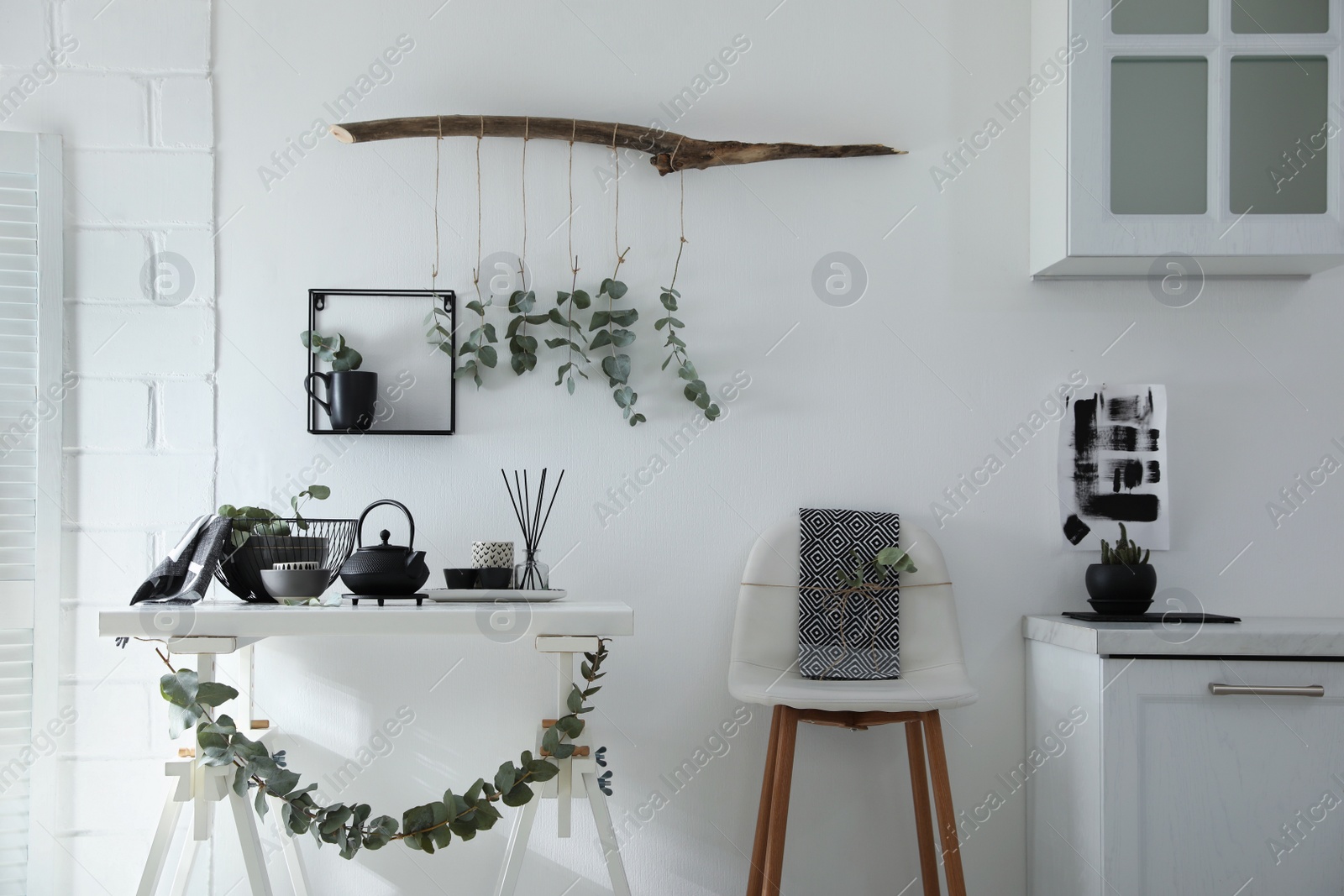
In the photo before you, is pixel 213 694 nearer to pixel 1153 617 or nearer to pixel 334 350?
pixel 334 350

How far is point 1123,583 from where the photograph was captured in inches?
76.0

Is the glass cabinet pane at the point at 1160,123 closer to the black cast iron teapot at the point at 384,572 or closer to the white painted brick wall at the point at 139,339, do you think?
the black cast iron teapot at the point at 384,572

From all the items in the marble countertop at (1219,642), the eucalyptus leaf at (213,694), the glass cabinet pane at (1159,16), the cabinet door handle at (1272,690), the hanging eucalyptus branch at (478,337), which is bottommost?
the cabinet door handle at (1272,690)

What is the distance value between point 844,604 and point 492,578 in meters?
0.77

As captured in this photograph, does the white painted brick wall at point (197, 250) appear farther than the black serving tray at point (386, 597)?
Yes

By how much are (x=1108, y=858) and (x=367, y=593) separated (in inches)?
57.9

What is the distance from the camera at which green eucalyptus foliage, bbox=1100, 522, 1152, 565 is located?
1977mm

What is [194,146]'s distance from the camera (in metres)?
2.07

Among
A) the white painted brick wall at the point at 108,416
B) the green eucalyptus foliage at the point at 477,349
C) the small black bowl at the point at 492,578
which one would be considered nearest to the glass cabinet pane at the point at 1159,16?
the green eucalyptus foliage at the point at 477,349

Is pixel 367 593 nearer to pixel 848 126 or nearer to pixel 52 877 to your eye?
pixel 52 877

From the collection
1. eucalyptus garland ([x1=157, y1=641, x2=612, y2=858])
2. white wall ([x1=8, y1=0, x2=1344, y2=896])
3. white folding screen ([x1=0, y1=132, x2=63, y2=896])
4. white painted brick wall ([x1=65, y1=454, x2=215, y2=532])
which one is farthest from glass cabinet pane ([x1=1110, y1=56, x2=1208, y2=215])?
white folding screen ([x1=0, y1=132, x2=63, y2=896])

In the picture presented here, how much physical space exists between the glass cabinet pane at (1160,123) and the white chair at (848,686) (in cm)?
87

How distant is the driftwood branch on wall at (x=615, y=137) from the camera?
80.0 inches

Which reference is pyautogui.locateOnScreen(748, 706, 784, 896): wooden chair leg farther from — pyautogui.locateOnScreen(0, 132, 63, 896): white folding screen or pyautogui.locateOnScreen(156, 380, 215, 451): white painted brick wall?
pyautogui.locateOnScreen(0, 132, 63, 896): white folding screen
